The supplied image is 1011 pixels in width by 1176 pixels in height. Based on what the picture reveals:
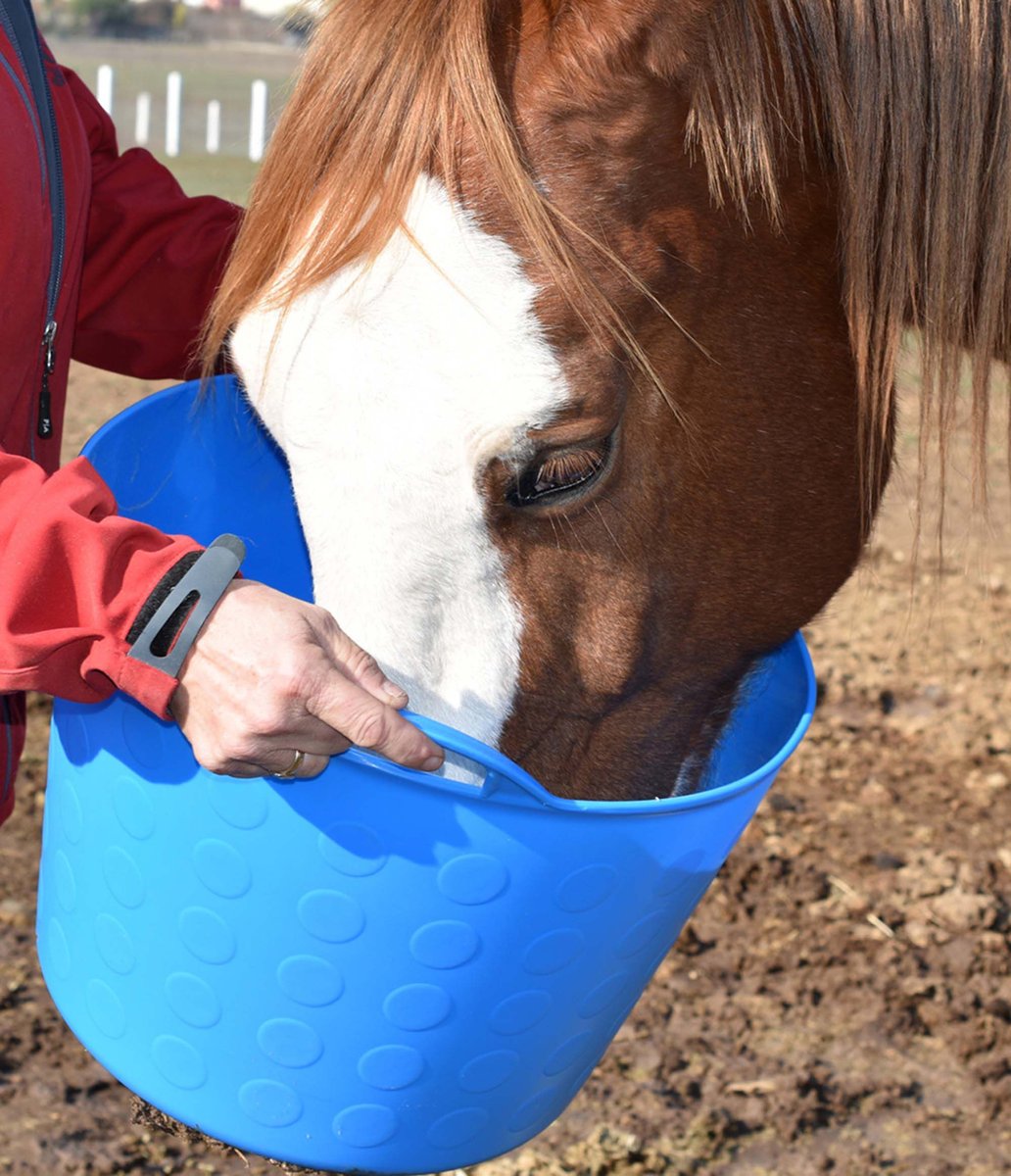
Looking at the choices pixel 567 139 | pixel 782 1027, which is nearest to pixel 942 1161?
pixel 782 1027

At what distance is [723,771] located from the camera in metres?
1.72

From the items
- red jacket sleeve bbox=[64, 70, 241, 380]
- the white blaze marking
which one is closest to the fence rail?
red jacket sleeve bbox=[64, 70, 241, 380]

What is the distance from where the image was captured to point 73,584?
41.4 inches

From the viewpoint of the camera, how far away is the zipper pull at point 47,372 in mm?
1465

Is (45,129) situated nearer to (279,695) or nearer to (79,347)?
(79,347)

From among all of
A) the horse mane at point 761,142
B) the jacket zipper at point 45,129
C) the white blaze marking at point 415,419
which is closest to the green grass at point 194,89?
the jacket zipper at point 45,129

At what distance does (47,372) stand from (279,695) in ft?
2.29

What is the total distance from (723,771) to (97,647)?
0.93 meters

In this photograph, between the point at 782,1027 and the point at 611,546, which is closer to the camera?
the point at 611,546

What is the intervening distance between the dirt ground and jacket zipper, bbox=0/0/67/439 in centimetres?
103

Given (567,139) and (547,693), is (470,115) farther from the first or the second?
(547,693)

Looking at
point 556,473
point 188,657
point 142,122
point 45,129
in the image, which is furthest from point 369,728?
point 142,122

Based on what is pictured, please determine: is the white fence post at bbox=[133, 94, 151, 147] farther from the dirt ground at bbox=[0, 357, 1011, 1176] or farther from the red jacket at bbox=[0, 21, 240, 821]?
the red jacket at bbox=[0, 21, 240, 821]

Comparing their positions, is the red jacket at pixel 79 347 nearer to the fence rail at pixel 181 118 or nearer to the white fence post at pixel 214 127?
the fence rail at pixel 181 118
